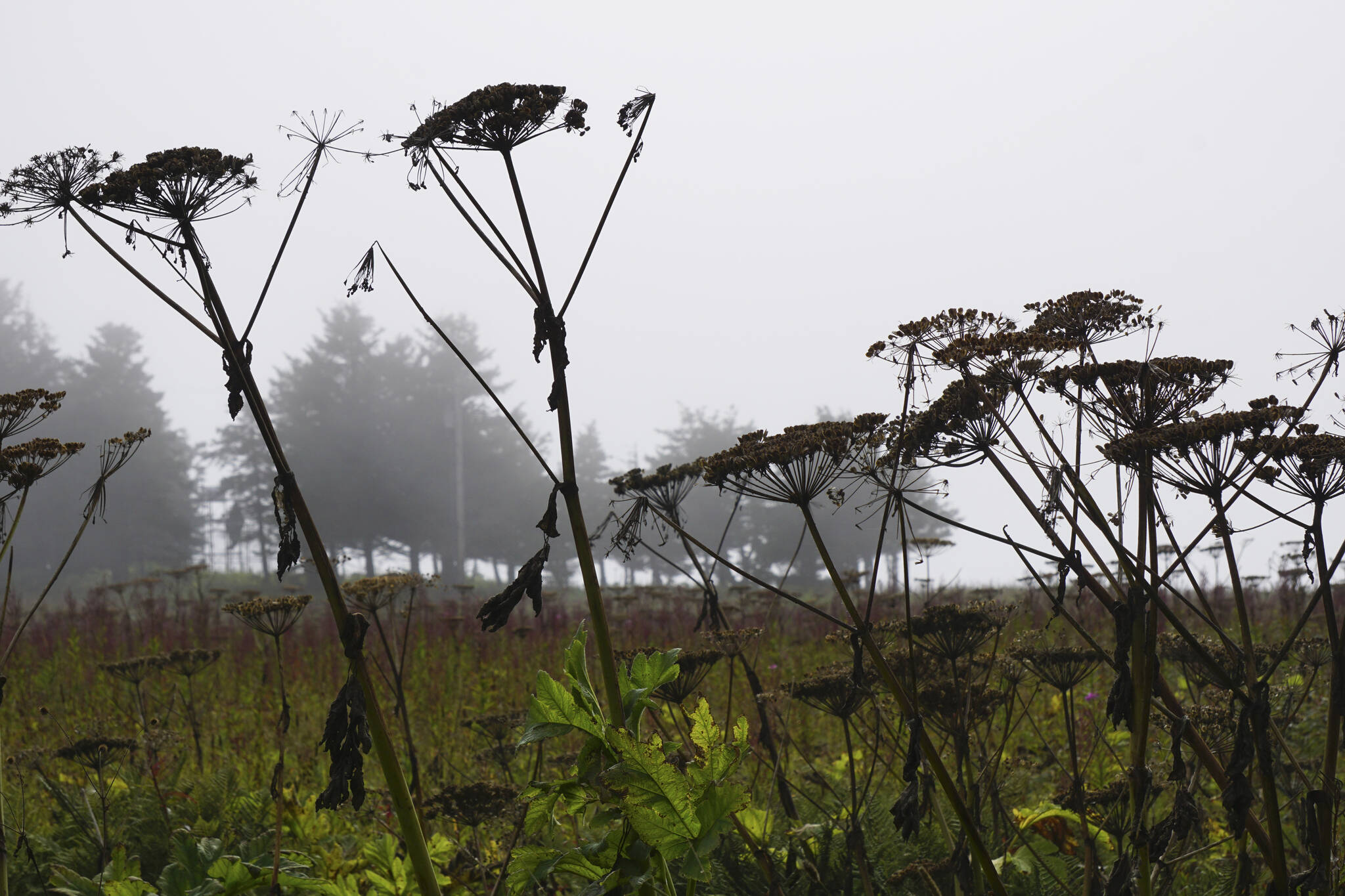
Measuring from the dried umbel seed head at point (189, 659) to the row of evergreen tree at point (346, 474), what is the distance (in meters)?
39.8

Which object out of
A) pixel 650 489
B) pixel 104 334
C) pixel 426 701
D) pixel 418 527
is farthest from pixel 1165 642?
pixel 104 334

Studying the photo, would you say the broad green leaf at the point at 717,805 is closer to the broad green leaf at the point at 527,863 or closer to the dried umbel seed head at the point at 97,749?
the broad green leaf at the point at 527,863

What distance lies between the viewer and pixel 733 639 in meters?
3.10

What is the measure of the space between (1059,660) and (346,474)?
48239 millimetres

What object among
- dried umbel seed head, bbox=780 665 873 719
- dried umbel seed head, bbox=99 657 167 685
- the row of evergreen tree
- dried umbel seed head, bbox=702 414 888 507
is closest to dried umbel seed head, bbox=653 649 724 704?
dried umbel seed head, bbox=780 665 873 719

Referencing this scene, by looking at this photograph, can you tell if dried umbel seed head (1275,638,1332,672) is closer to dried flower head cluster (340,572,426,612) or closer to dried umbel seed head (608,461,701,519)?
dried umbel seed head (608,461,701,519)

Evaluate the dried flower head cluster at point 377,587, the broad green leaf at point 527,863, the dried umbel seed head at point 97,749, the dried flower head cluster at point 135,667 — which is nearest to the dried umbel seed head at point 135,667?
the dried flower head cluster at point 135,667

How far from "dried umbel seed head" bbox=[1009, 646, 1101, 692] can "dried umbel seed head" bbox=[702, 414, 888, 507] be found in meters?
1.15

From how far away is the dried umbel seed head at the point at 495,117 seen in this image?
5.39ft

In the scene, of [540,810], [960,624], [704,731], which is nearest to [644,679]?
[704,731]

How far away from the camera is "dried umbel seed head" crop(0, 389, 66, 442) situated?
2285 mm

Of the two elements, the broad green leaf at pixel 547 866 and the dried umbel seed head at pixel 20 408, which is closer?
the broad green leaf at pixel 547 866

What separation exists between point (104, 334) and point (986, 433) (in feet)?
211

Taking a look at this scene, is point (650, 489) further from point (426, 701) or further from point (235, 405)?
point (426, 701)
